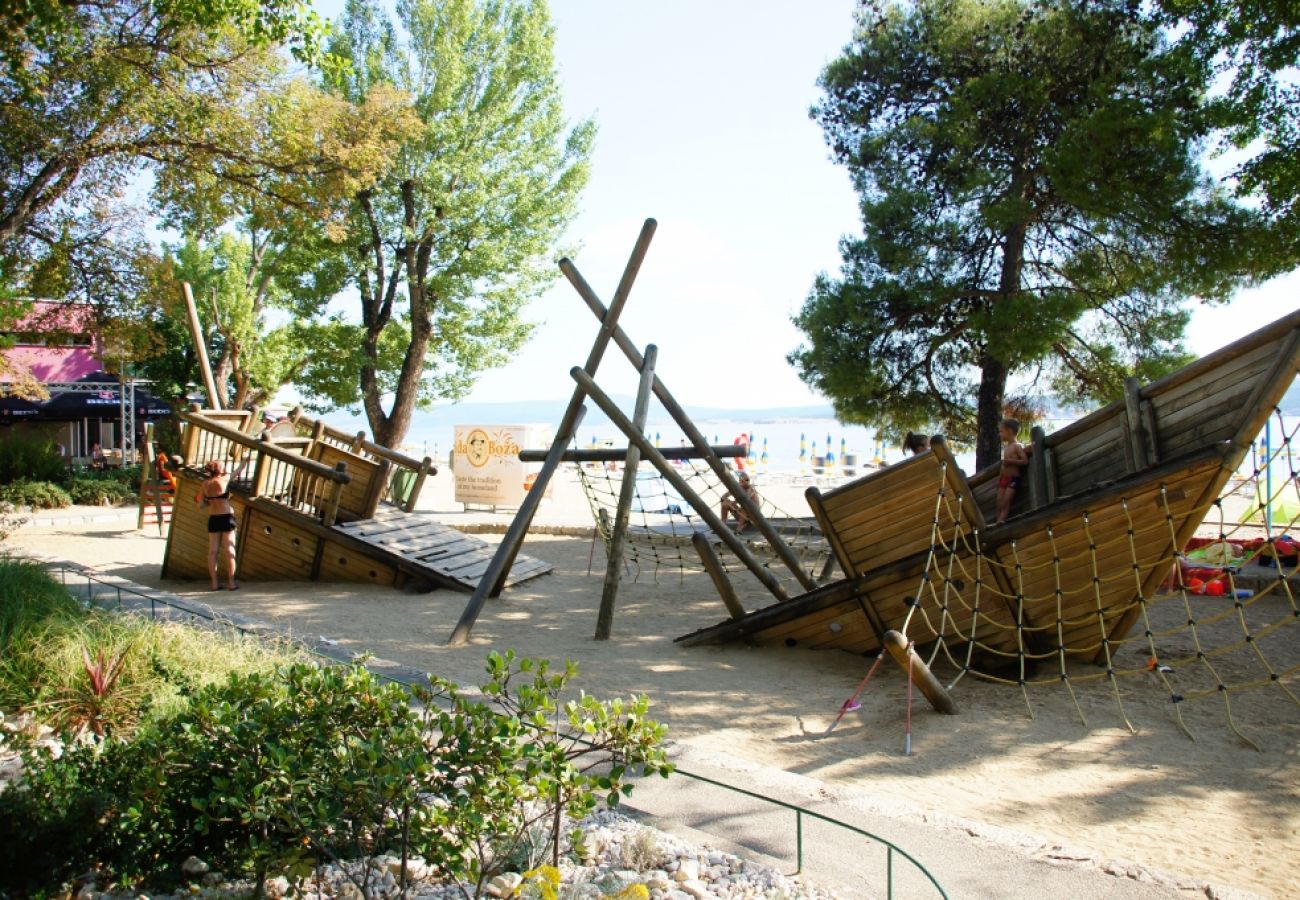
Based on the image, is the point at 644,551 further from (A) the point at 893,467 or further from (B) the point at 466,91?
(B) the point at 466,91

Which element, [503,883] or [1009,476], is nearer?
[503,883]

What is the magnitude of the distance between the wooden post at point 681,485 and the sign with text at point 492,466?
11150mm

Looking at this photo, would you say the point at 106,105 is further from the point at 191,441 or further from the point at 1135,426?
the point at 1135,426

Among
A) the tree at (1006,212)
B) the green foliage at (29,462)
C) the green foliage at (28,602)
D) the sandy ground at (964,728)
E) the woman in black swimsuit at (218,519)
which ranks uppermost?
Answer: the tree at (1006,212)

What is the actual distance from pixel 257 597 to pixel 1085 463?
8.24m

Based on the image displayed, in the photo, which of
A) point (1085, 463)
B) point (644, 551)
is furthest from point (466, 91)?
point (1085, 463)

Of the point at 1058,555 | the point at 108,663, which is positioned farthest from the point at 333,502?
the point at 1058,555

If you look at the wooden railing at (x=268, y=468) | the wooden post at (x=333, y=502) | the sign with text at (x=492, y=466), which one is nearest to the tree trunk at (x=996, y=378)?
the wooden post at (x=333, y=502)

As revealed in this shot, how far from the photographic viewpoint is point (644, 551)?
1416 centimetres

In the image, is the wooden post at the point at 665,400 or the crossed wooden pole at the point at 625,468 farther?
the wooden post at the point at 665,400

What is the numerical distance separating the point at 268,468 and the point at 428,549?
79.3 inches

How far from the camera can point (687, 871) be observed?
3354mm

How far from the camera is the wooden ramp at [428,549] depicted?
34.2 feet

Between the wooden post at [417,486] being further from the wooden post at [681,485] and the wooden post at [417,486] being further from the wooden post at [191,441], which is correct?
the wooden post at [681,485]
